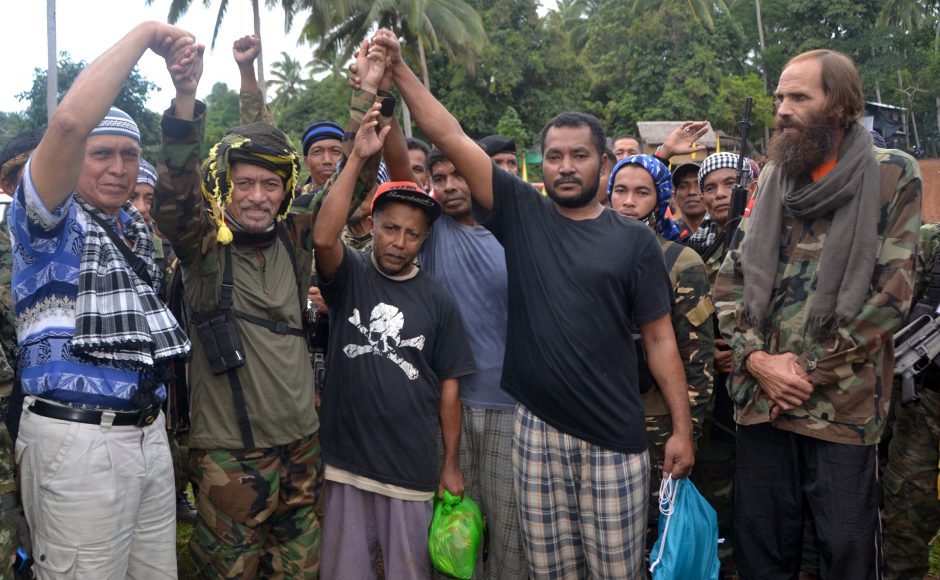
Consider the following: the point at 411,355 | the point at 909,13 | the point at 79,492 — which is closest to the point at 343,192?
the point at 411,355

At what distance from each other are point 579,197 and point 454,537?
167 centimetres

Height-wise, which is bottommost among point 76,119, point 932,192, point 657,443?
point 657,443

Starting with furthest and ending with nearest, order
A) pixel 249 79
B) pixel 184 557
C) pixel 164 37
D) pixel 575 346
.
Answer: pixel 184 557, pixel 249 79, pixel 575 346, pixel 164 37

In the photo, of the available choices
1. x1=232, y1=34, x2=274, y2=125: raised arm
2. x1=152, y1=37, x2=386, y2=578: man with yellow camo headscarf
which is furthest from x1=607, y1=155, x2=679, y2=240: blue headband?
x1=232, y1=34, x2=274, y2=125: raised arm

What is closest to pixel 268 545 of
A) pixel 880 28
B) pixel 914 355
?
pixel 914 355

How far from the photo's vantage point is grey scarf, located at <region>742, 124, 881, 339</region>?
292 cm

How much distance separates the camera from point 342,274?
3.36m

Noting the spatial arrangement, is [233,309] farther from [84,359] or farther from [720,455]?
[720,455]

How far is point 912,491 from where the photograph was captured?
393 centimetres

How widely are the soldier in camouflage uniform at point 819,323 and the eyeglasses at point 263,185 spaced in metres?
2.21

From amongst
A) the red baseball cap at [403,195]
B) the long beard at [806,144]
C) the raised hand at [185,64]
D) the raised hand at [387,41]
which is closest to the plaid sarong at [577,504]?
the red baseball cap at [403,195]

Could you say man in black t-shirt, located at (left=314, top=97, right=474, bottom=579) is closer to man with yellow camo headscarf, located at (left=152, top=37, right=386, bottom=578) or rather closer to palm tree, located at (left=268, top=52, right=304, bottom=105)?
man with yellow camo headscarf, located at (left=152, top=37, right=386, bottom=578)

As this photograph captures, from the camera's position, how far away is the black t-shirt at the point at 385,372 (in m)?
3.25

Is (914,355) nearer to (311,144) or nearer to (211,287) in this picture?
(211,287)
